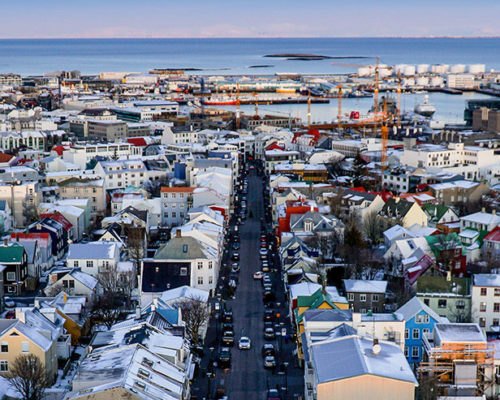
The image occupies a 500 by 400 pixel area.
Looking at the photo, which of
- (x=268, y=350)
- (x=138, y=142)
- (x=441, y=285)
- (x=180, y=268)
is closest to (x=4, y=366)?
(x=268, y=350)

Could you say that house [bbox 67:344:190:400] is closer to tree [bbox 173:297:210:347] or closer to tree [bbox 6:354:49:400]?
tree [bbox 6:354:49:400]

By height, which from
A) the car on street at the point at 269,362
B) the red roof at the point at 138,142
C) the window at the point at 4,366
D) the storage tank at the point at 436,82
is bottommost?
the car on street at the point at 269,362

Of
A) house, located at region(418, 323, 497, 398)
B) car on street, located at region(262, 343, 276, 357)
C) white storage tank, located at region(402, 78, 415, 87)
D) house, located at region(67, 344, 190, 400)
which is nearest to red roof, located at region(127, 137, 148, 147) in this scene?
car on street, located at region(262, 343, 276, 357)

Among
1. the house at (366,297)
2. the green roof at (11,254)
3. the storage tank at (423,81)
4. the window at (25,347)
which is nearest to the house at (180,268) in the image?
the green roof at (11,254)

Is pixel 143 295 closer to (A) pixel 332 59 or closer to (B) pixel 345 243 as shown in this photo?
(B) pixel 345 243

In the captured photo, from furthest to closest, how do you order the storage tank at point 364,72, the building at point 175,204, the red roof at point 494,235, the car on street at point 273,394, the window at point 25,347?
the storage tank at point 364,72 < the building at point 175,204 < the red roof at point 494,235 < the window at point 25,347 < the car on street at point 273,394

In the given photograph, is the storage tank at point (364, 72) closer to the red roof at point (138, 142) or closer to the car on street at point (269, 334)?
the red roof at point (138, 142)
